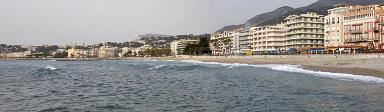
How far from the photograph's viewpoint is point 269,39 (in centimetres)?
15650

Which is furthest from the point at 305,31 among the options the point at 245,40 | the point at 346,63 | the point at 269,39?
the point at 346,63

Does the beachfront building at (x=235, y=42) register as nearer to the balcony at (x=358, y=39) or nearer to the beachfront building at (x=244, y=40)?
the beachfront building at (x=244, y=40)

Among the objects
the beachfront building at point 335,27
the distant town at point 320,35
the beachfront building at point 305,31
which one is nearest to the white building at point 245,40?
the distant town at point 320,35

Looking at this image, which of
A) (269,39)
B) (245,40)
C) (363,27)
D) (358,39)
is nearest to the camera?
(363,27)

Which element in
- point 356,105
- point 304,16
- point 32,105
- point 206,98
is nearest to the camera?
point 356,105

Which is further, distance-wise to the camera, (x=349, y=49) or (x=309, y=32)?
(x=309, y=32)

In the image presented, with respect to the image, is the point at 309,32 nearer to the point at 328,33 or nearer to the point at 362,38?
the point at 328,33

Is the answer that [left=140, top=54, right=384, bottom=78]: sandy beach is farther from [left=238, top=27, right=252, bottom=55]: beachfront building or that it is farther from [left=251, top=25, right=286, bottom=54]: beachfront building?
[left=238, top=27, right=252, bottom=55]: beachfront building

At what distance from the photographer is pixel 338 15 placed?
110000 millimetres

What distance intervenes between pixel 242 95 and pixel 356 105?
21.6 ft

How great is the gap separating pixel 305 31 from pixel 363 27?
35284 millimetres

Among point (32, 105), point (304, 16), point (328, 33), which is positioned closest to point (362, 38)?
point (328, 33)

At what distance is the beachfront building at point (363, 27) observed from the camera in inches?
3656

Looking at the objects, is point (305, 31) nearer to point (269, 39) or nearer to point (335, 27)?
point (335, 27)
